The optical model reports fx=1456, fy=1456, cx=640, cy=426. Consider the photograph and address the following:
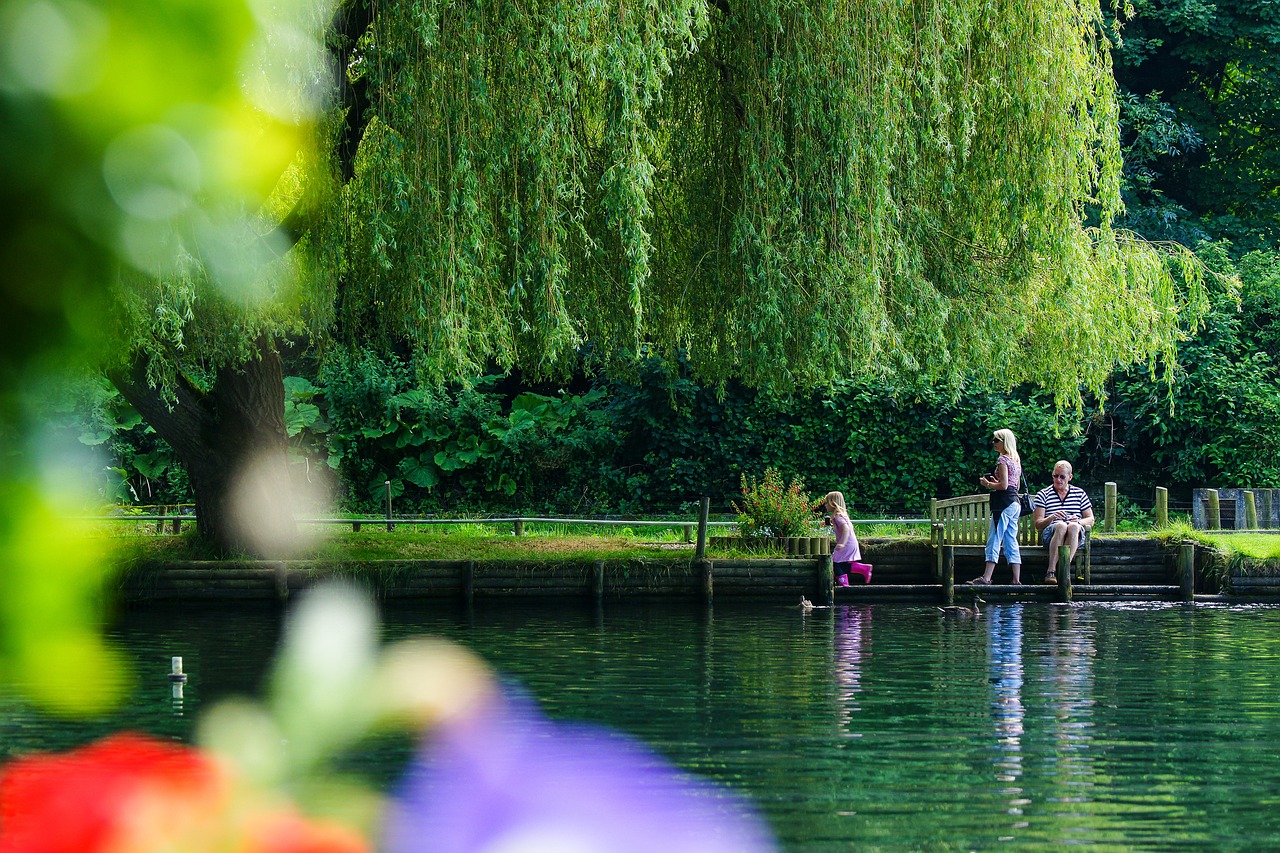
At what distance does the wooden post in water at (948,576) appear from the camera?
18.4 m

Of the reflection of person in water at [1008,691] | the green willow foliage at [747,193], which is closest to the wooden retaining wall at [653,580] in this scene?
the reflection of person in water at [1008,691]

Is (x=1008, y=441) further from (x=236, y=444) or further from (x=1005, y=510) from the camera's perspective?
(x=236, y=444)

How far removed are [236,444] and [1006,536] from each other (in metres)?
9.53

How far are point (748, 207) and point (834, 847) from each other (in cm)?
920

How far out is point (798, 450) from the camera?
85.2ft

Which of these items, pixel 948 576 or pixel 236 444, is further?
pixel 948 576

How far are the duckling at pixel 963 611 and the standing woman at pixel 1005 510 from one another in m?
→ 0.41

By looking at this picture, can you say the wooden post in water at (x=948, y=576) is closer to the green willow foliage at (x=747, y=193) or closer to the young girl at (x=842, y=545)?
the young girl at (x=842, y=545)

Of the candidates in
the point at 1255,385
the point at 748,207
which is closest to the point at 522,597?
the point at 748,207

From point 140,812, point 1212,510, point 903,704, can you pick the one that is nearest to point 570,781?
point 903,704

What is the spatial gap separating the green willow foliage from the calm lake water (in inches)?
114

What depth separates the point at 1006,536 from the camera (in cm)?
1817

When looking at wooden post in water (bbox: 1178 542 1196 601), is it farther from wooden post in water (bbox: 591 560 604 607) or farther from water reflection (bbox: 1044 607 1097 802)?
wooden post in water (bbox: 591 560 604 607)

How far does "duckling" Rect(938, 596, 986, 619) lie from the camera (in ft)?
56.5
